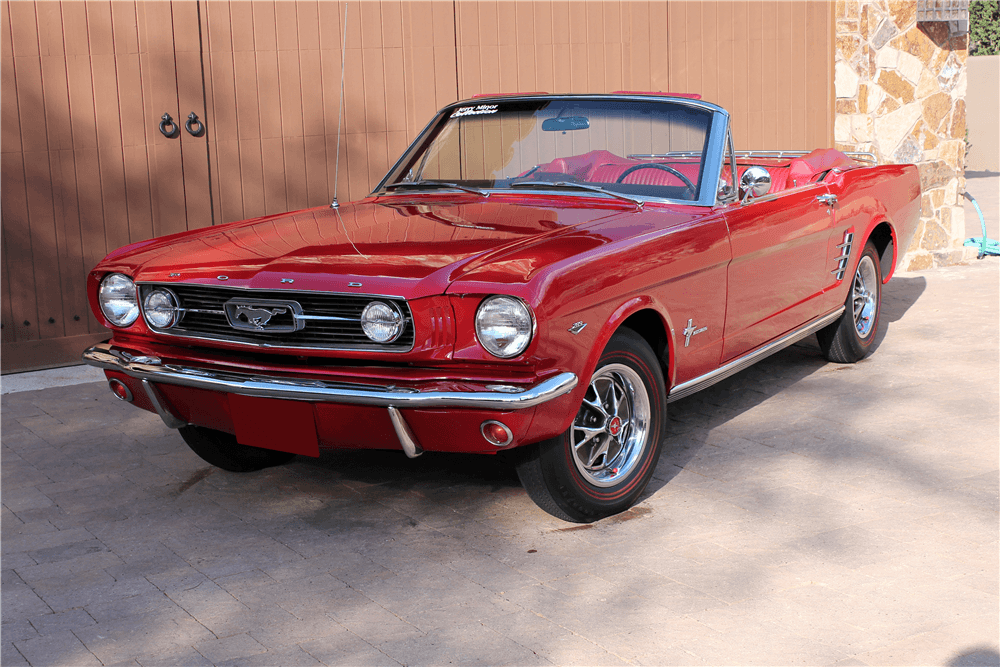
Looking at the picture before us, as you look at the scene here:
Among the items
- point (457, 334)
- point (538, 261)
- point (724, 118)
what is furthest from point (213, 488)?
point (724, 118)

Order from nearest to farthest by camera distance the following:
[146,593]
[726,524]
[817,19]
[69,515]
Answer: [146,593], [726,524], [69,515], [817,19]

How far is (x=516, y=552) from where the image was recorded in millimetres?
3498

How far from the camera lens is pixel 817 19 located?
9281 mm

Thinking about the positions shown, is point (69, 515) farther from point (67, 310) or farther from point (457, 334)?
point (67, 310)

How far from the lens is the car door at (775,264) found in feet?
14.3

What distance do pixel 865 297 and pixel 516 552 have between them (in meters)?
3.54

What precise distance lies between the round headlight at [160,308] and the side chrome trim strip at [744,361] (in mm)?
1961

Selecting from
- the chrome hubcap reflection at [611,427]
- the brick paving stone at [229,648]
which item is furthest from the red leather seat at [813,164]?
the brick paving stone at [229,648]

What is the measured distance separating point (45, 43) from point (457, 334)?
14.7 feet

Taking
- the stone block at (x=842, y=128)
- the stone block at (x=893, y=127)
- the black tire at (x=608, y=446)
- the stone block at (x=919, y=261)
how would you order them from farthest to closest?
the stone block at (x=842, y=128)
the stone block at (x=893, y=127)
the stone block at (x=919, y=261)
the black tire at (x=608, y=446)

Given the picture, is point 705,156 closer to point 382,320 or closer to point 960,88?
point 382,320

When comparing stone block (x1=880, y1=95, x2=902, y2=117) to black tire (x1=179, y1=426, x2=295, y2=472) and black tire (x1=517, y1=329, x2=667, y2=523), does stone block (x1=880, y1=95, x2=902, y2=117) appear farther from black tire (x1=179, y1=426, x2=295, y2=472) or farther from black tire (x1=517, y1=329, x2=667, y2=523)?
black tire (x1=179, y1=426, x2=295, y2=472)

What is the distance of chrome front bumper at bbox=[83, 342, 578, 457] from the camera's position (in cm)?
312

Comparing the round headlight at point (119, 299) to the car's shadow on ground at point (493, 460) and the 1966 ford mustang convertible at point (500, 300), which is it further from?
the car's shadow on ground at point (493, 460)
